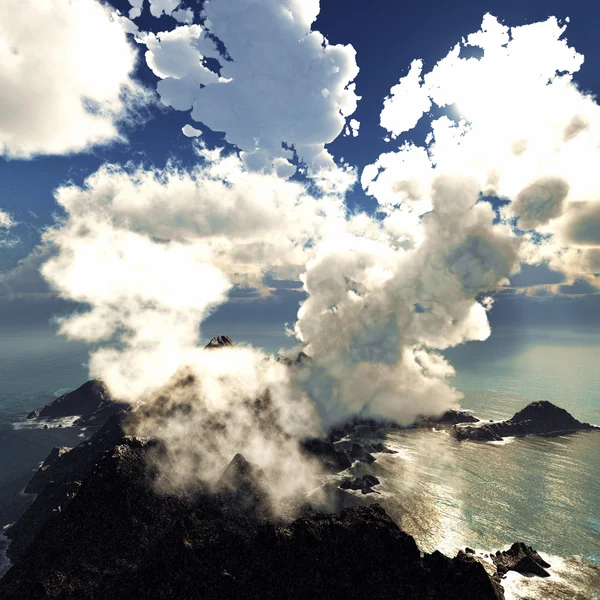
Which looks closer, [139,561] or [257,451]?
[139,561]

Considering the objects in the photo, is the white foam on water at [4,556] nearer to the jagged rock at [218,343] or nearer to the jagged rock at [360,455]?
the jagged rock at [218,343]

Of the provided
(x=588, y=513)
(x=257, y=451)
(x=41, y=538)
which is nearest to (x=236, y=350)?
(x=257, y=451)

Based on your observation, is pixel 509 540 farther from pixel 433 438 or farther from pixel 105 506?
pixel 105 506

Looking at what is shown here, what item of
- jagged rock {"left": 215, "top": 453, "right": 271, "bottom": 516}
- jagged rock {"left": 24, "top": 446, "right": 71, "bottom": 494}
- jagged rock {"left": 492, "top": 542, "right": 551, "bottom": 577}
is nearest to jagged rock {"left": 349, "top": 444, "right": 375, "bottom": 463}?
jagged rock {"left": 215, "top": 453, "right": 271, "bottom": 516}

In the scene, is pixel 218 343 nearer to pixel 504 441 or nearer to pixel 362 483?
pixel 362 483

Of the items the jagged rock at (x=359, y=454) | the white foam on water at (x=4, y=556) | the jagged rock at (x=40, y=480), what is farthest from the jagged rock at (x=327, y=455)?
the white foam on water at (x=4, y=556)

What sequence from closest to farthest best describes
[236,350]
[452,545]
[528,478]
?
[452,545] → [528,478] → [236,350]
